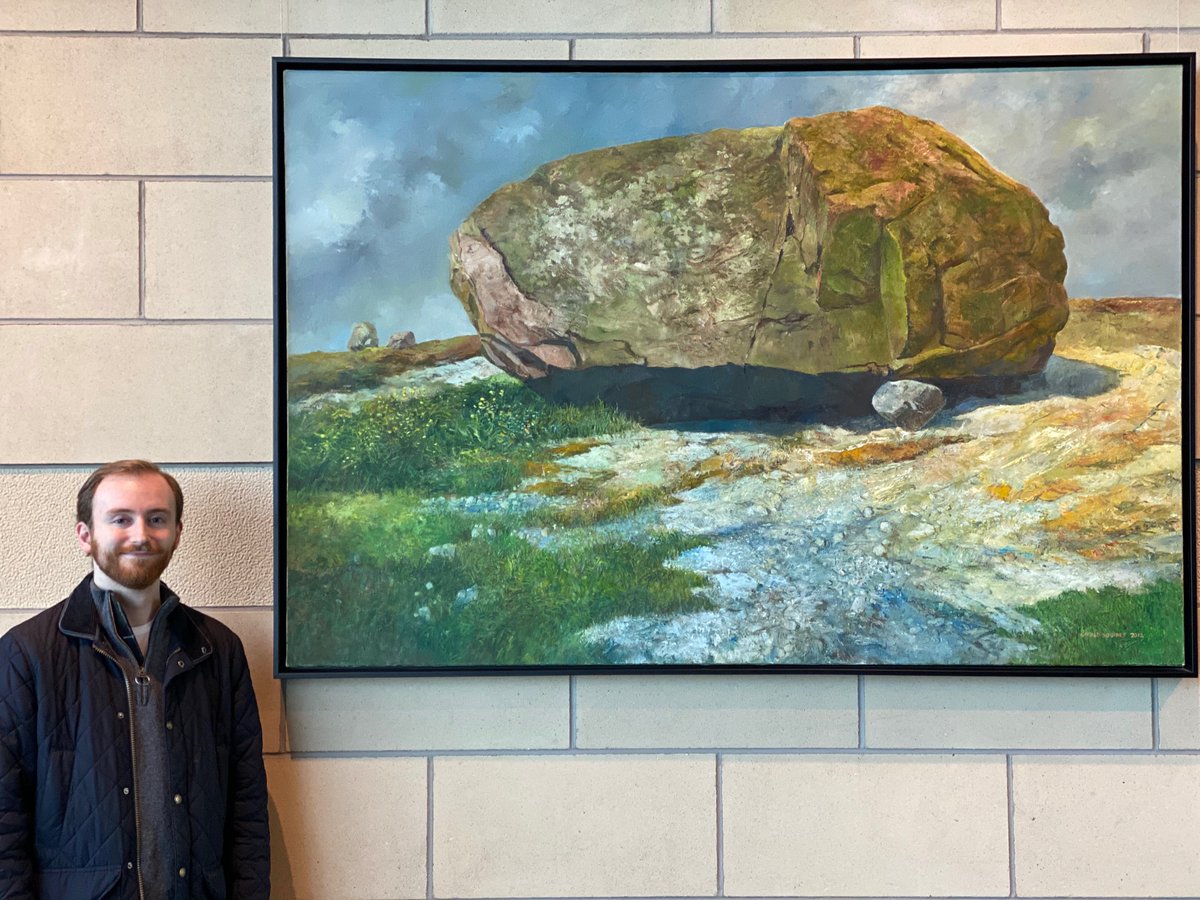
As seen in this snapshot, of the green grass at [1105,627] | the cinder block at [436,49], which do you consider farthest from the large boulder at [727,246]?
the green grass at [1105,627]

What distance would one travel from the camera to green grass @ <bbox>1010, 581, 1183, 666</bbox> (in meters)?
2.03

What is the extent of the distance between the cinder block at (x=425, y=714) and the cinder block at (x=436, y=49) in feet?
4.38

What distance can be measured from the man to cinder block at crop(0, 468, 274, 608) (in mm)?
166

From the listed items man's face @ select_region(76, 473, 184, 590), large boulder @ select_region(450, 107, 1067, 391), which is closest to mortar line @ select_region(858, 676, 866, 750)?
large boulder @ select_region(450, 107, 1067, 391)

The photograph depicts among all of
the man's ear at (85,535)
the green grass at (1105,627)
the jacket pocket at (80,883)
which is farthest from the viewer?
the green grass at (1105,627)

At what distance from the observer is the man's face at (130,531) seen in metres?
1.81

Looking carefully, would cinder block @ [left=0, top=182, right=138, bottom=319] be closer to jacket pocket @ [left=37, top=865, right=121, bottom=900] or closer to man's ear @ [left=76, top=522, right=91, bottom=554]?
man's ear @ [left=76, top=522, right=91, bottom=554]

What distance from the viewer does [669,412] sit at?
6.78ft

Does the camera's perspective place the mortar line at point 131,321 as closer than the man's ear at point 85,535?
No

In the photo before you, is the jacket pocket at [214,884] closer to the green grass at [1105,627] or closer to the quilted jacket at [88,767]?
the quilted jacket at [88,767]

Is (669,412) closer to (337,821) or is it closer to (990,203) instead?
(990,203)

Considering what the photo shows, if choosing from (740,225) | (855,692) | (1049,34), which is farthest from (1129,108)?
(855,692)

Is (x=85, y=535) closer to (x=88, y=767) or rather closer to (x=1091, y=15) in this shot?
(x=88, y=767)

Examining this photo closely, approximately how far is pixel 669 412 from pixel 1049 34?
3.81 ft
